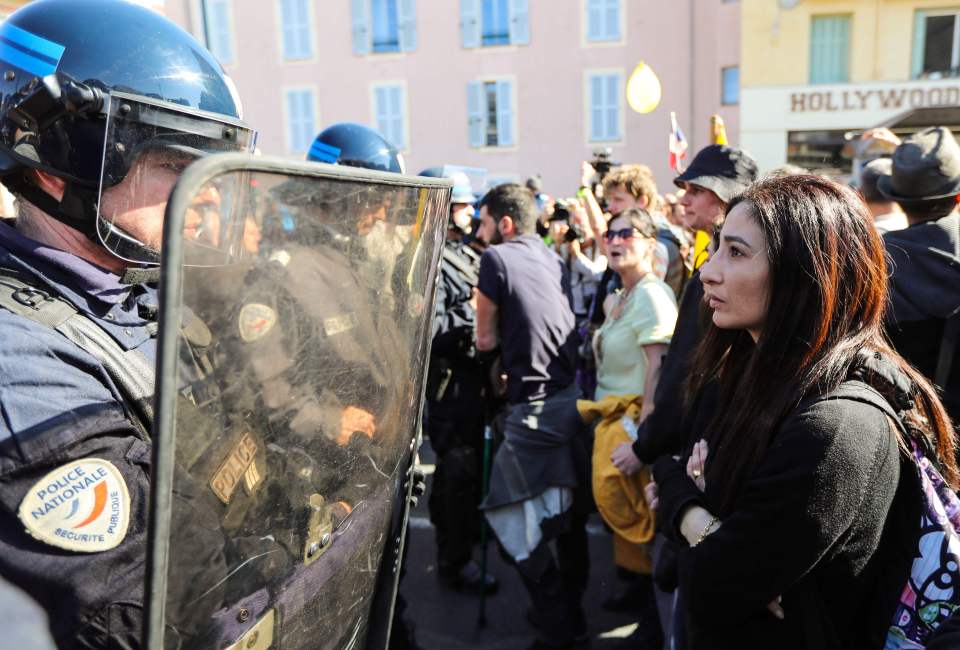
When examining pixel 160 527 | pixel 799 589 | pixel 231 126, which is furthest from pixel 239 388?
pixel 799 589

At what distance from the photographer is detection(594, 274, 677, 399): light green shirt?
2.83 m

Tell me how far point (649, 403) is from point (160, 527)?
2392 mm

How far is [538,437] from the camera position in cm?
303

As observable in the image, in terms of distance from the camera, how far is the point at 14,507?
2.77 ft

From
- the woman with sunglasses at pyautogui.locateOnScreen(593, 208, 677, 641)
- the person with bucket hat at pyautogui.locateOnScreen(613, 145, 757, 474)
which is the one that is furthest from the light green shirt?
the person with bucket hat at pyautogui.locateOnScreen(613, 145, 757, 474)

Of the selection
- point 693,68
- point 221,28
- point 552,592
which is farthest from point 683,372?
point 221,28

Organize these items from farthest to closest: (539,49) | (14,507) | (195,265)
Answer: (539,49)
(14,507)
(195,265)

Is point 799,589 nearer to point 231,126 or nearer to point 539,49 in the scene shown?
point 231,126

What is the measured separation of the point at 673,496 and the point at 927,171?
6.17ft

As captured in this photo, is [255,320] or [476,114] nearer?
[255,320]

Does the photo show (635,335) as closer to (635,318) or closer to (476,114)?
(635,318)

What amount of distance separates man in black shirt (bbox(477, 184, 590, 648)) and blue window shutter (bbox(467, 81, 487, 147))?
60.1ft

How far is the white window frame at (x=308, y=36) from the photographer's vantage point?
20875 mm

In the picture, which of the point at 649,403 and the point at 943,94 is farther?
the point at 943,94
